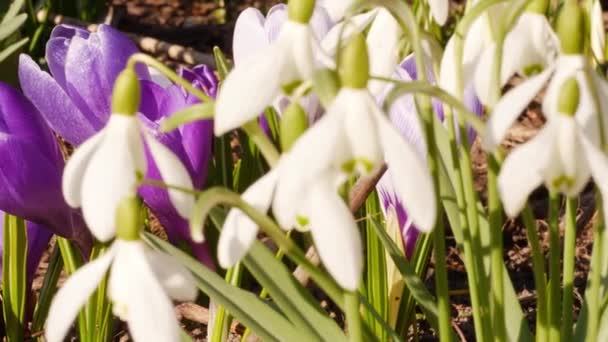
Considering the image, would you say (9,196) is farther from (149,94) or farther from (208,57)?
(208,57)

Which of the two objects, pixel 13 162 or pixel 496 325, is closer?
pixel 496 325

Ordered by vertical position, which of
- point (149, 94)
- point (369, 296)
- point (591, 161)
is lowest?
point (369, 296)

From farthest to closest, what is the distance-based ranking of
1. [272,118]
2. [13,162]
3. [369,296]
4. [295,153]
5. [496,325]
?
[272,118]
[369,296]
[13,162]
[496,325]
[295,153]

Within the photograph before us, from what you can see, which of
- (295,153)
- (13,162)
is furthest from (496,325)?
(13,162)

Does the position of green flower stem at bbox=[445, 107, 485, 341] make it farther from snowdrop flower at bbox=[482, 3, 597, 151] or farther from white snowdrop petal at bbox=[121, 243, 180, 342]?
white snowdrop petal at bbox=[121, 243, 180, 342]

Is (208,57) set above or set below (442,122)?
below

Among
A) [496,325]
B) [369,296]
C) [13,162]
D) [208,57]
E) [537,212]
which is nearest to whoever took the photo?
[496,325]

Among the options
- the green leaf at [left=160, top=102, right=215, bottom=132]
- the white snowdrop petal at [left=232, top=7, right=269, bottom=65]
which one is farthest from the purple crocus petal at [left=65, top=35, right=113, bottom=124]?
the green leaf at [left=160, top=102, right=215, bottom=132]
